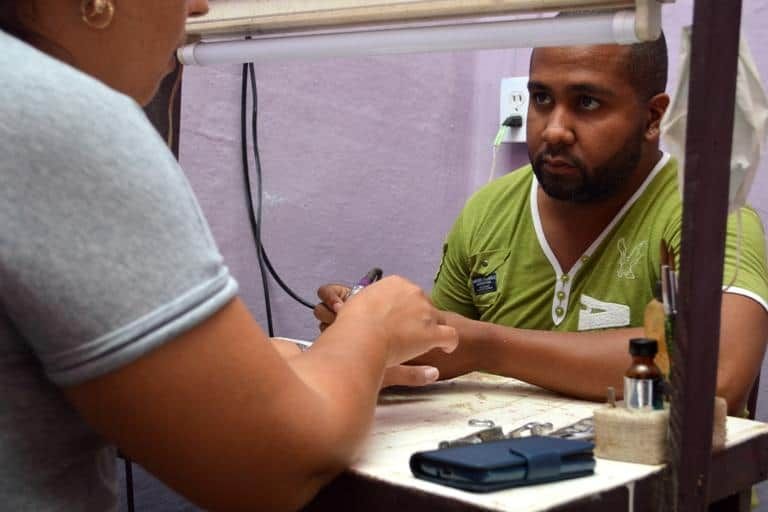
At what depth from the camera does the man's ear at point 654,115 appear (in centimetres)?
159

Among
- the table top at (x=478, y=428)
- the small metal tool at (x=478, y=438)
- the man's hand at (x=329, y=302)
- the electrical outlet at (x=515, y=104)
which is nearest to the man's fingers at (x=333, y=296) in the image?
the man's hand at (x=329, y=302)

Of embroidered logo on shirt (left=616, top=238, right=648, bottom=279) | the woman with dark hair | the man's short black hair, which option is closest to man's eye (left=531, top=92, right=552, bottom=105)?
the man's short black hair

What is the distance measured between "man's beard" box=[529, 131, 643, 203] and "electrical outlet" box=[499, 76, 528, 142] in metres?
0.71

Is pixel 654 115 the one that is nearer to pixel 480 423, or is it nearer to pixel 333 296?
pixel 333 296

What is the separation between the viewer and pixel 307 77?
1.96m

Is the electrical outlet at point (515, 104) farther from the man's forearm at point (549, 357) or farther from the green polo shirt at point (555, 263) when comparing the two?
the man's forearm at point (549, 357)

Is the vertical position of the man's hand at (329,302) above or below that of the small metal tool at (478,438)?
above

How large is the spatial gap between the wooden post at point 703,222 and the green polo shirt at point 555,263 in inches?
23.5

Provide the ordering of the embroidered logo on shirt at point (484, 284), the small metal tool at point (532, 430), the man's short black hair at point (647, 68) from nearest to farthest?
the small metal tool at point (532, 430)
the man's short black hair at point (647, 68)
the embroidered logo on shirt at point (484, 284)

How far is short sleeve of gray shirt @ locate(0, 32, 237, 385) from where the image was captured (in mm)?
541

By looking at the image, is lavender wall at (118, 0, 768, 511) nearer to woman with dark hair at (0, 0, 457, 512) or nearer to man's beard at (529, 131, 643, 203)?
man's beard at (529, 131, 643, 203)

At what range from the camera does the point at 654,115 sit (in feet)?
5.26

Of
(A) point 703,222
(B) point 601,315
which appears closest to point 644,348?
(A) point 703,222

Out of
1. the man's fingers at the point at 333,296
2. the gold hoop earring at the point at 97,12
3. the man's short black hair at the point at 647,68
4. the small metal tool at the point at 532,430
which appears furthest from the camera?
the man's short black hair at the point at 647,68
